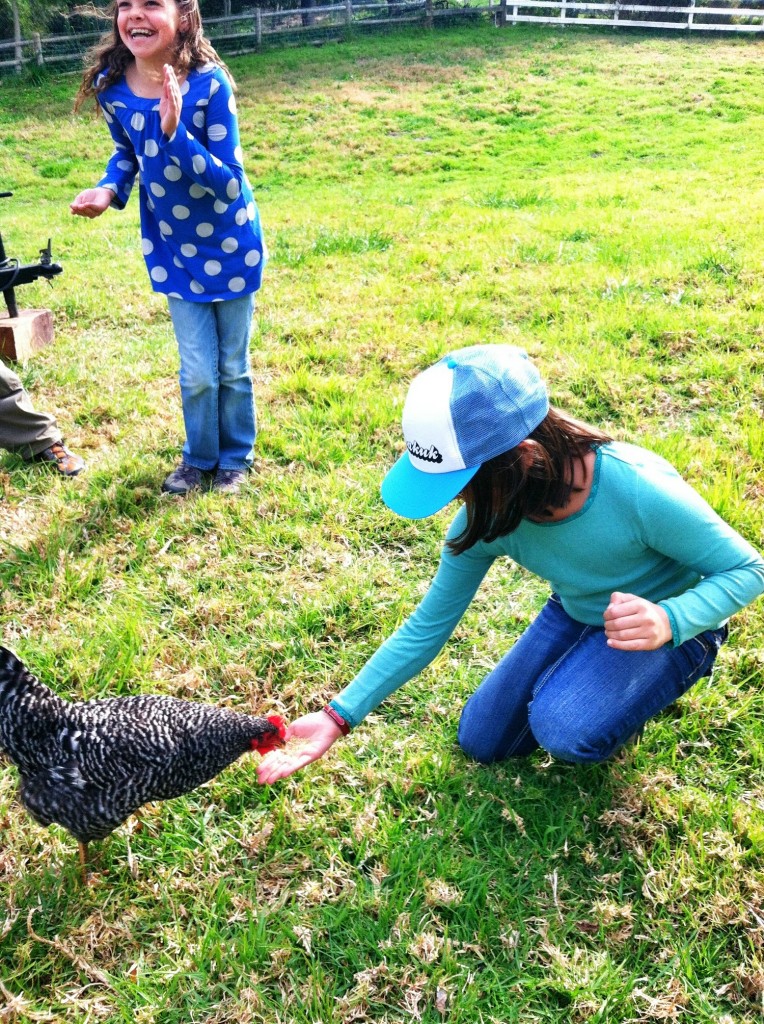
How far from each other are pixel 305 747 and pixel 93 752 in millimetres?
566

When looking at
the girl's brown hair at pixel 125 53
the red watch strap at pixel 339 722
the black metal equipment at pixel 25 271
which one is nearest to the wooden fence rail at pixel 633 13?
the black metal equipment at pixel 25 271

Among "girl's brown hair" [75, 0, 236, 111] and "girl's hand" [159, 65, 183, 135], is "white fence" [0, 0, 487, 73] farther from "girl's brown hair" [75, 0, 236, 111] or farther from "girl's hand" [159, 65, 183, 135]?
"girl's hand" [159, 65, 183, 135]

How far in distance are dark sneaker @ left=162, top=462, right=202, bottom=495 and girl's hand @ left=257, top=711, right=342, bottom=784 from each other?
1.93 m

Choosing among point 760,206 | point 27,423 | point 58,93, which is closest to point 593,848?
point 27,423

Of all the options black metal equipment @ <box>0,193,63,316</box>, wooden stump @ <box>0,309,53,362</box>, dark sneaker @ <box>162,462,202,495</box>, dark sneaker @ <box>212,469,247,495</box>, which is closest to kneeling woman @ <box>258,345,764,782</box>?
dark sneaker @ <box>212,469,247,495</box>

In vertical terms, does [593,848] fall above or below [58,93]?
below

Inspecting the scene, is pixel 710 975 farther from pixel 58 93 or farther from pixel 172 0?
pixel 58 93

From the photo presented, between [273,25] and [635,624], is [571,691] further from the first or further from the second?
[273,25]

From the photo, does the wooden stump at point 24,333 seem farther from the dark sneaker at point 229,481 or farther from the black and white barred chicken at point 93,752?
the black and white barred chicken at point 93,752

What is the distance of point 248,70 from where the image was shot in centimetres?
2034

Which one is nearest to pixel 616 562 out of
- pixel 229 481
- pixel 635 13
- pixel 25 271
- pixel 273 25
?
pixel 229 481

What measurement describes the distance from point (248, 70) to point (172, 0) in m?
19.3

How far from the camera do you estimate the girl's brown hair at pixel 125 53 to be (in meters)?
3.42

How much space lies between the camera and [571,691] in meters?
2.40
